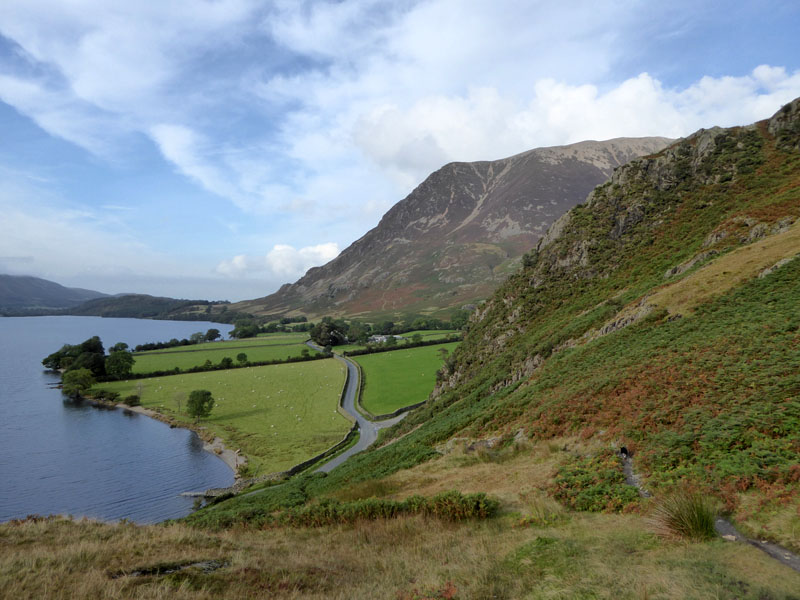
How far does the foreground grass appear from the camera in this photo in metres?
6.93

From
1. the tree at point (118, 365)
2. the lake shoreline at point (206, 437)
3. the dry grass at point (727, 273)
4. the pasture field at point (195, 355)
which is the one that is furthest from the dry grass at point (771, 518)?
the tree at point (118, 365)

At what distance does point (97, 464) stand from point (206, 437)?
14108mm

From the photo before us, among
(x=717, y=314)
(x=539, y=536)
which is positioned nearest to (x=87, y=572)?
(x=539, y=536)

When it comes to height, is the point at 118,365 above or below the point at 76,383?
above

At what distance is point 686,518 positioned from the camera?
27.7ft

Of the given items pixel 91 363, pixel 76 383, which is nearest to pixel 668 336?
pixel 76 383

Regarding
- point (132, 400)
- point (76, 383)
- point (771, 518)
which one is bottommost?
point (132, 400)

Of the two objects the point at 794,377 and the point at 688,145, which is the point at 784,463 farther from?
the point at 688,145

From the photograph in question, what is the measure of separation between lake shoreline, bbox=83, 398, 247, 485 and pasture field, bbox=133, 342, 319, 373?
32746mm

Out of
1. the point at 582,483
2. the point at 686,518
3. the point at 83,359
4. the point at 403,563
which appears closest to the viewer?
the point at 686,518

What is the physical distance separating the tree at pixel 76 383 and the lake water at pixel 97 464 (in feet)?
25.5

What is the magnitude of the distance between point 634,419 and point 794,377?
5440 millimetres

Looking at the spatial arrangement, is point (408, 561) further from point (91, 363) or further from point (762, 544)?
point (91, 363)

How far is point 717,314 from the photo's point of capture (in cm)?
2245
